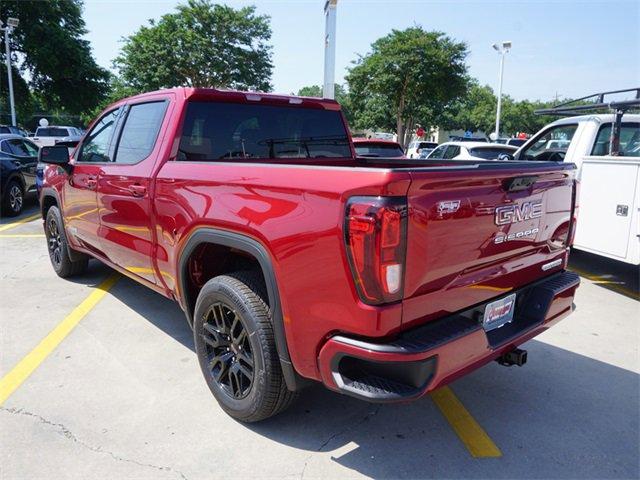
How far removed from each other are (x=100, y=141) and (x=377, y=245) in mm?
3495

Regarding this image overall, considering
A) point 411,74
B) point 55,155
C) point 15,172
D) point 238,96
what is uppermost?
point 411,74

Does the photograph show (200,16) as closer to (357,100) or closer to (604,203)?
(357,100)

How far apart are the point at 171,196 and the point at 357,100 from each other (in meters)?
35.1

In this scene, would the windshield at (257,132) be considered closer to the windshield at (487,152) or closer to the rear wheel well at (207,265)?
the rear wheel well at (207,265)

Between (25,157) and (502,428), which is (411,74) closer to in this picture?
(25,157)

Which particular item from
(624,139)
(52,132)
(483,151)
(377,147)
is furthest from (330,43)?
(52,132)

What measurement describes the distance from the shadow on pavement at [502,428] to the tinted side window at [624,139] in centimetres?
375

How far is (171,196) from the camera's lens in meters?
3.19

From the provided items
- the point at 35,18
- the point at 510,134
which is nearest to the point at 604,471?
the point at 35,18

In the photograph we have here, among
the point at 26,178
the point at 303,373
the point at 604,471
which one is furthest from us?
the point at 26,178

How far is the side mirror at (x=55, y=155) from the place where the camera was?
4.80 m

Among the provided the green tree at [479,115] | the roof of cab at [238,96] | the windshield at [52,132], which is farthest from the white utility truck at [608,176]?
the green tree at [479,115]

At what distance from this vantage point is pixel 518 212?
2.60 m

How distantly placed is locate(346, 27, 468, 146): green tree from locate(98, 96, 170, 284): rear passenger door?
2953cm
